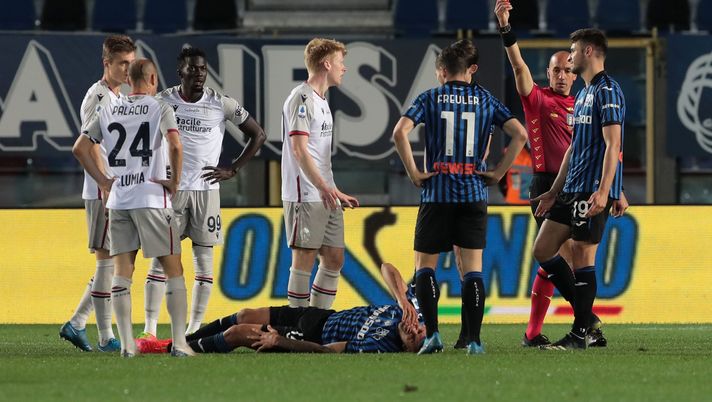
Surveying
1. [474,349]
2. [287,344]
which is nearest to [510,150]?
[474,349]

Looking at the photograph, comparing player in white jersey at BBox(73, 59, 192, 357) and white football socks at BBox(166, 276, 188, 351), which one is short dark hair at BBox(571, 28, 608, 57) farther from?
white football socks at BBox(166, 276, 188, 351)

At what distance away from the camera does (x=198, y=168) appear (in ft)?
30.3

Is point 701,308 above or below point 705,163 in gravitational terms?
below

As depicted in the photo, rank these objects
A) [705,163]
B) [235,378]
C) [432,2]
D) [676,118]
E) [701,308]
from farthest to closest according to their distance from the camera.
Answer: [432,2]
[705,163]
[676,118]
[701,308]
[235,378]

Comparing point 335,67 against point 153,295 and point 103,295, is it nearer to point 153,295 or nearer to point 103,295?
point 153,295

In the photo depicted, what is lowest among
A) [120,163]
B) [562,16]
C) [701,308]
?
[701,308]

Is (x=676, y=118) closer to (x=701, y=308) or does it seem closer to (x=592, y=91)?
(x=701, y=308)

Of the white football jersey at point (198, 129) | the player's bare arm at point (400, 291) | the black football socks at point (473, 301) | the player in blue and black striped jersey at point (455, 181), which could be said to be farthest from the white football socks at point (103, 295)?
the black football socks at point (473, 301)

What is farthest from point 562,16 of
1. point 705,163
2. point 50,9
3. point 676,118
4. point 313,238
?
point 313,238

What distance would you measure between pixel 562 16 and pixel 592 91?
9656 millimetres

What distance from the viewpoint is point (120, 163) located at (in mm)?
7898

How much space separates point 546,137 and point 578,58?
84 cm

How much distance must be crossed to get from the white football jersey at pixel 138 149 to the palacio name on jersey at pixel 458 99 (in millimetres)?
1455

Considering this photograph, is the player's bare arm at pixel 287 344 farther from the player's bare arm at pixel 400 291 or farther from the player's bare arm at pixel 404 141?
the player's bare arm at pixel 404 141
